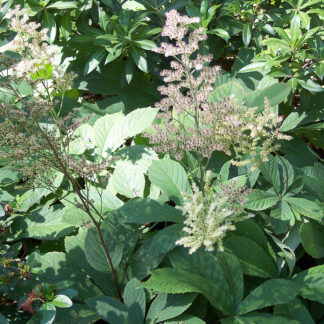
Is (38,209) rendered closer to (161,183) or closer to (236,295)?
(161,183)

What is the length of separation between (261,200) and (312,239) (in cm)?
25

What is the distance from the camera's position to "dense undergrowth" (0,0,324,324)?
1396mm

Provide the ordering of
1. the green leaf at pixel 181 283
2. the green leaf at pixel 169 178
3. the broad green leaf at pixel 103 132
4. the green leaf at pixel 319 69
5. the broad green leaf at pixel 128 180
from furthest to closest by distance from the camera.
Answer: the broad green leaf at pixel 103 132 → the green leaf at pixel 319 69 → the broad green leaf at pixel 128 180 → the green leaf at pixel 169 178 → the green leaf at pixel 181 283

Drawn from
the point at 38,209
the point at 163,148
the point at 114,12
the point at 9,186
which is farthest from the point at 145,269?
the point at 114,12

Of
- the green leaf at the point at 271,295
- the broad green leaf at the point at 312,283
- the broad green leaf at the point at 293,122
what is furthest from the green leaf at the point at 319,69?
the green leaf at the point at 271,295

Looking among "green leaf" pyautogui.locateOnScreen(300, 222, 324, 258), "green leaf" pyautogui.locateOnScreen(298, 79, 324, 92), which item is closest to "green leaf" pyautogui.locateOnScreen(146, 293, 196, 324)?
"green leaf" pyautogui.locateOnScreen(300, 222, 324, 258)

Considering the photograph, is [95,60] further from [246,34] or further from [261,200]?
[261,200]

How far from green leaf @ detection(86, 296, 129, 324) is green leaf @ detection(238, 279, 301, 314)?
0.40m

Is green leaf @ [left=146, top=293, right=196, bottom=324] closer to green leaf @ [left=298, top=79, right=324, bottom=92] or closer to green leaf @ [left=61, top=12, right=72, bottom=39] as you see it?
green leaf @ [left=298, top=79, right=324, bottom=92]

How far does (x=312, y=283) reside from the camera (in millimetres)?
1493

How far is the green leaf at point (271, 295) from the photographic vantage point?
1364 millimetres

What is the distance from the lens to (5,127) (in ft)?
4.68

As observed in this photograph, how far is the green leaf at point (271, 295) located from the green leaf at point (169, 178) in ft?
1.54

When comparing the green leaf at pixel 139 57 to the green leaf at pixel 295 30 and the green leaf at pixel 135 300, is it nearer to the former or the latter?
the green leaf at pixel 295 30
